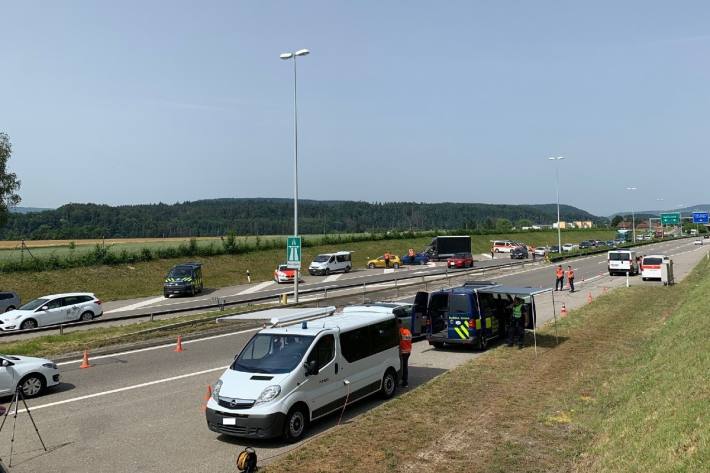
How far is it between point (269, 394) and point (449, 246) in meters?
59.7

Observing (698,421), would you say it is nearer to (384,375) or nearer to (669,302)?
(384,375)

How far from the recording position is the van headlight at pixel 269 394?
10570mm

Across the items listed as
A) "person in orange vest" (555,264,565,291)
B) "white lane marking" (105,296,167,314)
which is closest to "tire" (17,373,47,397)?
"white lane marking" (105,296,167,314)

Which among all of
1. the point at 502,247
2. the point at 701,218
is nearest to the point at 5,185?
the point at 502,247

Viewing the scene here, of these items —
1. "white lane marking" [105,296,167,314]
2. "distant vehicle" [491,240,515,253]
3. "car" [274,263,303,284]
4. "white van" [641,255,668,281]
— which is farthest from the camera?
"distant vehicle" [491,240,515,253]

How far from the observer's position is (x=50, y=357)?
19219mm

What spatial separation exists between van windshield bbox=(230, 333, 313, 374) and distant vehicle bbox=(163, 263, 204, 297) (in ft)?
103

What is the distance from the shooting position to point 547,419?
38.0ft

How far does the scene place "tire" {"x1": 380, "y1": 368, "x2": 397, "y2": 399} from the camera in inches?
542

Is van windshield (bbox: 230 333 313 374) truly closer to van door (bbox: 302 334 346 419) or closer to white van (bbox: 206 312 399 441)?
white van (bbox: 206 312 399 441)

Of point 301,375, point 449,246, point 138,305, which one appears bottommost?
point 138,305

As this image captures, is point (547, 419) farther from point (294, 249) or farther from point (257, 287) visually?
point (257, 287)

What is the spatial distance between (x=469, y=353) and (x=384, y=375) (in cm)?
626

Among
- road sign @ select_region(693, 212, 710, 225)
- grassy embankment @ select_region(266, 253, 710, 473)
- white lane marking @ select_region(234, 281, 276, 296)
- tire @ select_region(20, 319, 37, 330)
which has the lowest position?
white lane marking @ select_region(234, 281, 276, 296)
